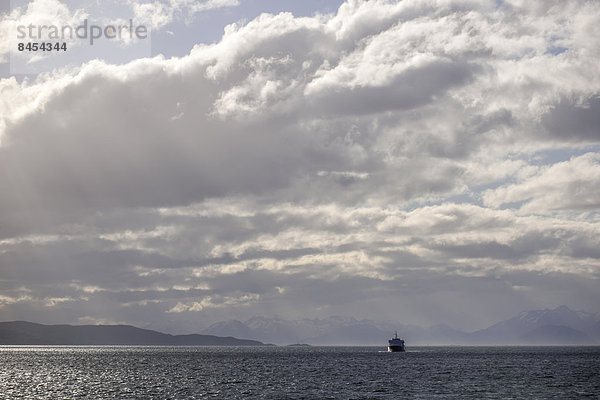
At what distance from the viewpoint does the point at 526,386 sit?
126062 millimetres

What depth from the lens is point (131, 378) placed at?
5950 inches

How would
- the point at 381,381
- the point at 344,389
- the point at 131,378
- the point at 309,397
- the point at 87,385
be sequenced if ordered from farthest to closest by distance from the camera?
the point at 131,378
the point at 381,381
the point at 87,385
the point at 344,389
the point at 309,397

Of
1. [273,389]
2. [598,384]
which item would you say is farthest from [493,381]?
[273,389]

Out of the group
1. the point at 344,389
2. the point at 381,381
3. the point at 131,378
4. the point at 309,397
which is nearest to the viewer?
the point at 309,397

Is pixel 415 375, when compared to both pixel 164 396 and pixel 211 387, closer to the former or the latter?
pixel 211 387

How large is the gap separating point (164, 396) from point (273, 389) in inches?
917

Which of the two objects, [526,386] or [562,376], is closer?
[526,386]

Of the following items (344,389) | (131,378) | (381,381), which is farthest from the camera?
(131,378)

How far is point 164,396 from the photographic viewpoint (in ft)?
355

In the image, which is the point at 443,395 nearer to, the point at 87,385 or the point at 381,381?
the point at 381,381

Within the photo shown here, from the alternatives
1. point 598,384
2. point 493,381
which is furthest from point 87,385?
point 598,384

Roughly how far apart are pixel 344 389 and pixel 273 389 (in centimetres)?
1383

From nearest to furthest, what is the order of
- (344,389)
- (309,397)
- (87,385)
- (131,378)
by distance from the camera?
(309,397) → (344,389) → (87,385) → (131,378)

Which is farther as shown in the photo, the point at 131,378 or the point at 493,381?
the point at 131,378
